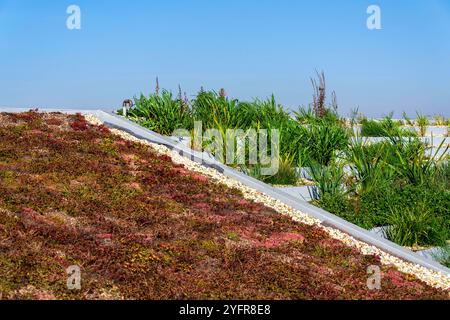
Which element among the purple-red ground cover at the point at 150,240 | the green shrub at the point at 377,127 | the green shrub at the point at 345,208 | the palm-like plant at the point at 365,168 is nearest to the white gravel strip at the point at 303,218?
the purple-red ground cover at the point at 150,240

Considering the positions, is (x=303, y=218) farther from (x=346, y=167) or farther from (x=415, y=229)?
(x=346, y=167)

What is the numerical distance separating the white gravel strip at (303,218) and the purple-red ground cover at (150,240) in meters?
0.30

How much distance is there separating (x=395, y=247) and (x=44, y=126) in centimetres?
839

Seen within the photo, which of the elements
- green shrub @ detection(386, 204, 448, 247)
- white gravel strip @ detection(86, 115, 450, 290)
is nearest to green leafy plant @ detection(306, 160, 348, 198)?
white gravel strip @ detection(86, 115, 450, 290)

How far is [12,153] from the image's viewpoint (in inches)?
487

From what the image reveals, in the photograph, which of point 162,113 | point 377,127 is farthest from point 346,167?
point 377,127

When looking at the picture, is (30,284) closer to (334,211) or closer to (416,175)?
(334,211)

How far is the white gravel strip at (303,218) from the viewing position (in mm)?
9266

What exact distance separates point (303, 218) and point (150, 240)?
3248 millimetres

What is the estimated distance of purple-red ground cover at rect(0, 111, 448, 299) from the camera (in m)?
7.36

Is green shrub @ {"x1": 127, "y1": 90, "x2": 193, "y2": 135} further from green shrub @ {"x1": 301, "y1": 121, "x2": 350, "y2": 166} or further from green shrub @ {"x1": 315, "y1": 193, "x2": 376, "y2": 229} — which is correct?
green shrub @ {"x1": 315, "y1": 193, "x2": 376, "y2": 229}

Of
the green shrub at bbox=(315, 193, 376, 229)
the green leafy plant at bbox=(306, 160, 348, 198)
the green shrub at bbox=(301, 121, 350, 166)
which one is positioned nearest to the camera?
the green shrub at bbox=(315, 193, 376, 229)

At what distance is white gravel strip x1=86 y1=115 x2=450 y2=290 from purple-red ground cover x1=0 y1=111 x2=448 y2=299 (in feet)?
0.98
